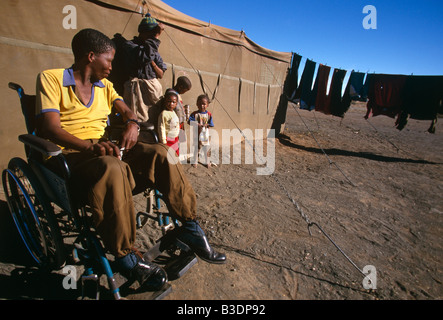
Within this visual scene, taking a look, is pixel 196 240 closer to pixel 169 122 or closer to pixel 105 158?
pixel 105 158

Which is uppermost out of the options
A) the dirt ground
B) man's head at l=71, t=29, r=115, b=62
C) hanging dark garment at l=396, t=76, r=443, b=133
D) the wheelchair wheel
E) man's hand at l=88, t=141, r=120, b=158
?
hanging dark garment at l=396, t=76, r=443, b=133

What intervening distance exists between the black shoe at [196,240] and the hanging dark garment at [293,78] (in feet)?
25.4

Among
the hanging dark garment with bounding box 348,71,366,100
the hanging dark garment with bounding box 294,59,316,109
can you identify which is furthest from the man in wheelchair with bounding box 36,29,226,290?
the hanging dark garment with bounding box 348,71,366,100

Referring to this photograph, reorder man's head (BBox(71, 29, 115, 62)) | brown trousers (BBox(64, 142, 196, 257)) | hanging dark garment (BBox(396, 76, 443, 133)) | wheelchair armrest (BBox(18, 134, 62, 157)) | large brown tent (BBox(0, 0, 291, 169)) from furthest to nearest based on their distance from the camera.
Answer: hanging dark garment (BBox(396, 76, 443, 133))
large brown tent (BBox(0, 0, 291, 169))
man's head (BBox(71, 29, 115, 62))
brown trousers (BBox(64, 142, 196, 257))
wheelchair armrest (BBox(18, 134, 62, 157))

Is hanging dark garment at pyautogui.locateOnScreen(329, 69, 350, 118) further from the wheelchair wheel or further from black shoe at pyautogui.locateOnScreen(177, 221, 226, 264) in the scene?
the wheelchair wheel

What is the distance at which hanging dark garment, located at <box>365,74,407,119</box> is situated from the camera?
7.02 metres

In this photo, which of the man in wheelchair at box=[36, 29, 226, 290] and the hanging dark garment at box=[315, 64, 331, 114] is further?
the hanging dark garment at box=[315, 64, 331, 114]

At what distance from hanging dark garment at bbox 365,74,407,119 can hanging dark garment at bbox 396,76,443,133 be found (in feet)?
0.47

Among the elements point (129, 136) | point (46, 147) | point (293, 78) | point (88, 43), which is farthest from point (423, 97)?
point (46, 147)

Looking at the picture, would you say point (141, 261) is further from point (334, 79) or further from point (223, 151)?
point (334, 79)

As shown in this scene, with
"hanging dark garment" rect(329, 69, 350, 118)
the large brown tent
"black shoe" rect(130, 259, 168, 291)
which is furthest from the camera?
"hanging dark garment" rect(329, 69, 350, 118)

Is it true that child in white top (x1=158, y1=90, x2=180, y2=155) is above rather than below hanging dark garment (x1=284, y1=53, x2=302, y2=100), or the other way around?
below

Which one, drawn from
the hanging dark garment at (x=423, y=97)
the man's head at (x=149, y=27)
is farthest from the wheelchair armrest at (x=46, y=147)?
the hanging dark garment at (x=423, y=97)
